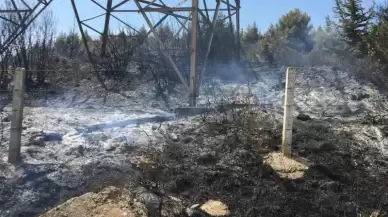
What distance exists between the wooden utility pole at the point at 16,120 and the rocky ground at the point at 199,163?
6.8 inches

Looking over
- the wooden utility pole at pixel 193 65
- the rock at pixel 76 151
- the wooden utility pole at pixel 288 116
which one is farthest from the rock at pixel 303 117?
the rock at pixel 76 151

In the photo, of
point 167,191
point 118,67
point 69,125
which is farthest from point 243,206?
point 118,67

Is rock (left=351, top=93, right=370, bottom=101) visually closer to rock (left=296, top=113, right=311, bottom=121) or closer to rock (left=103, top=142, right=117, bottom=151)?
rock (left=296, top=113, right=311, bottom=121)

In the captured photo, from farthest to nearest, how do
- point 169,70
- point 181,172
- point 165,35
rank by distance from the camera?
point 165,35 → point 169,70 → point 181,172

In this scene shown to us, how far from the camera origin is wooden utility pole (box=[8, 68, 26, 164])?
229 inches

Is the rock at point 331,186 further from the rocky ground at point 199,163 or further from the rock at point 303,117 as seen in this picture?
the rock at point 303,117

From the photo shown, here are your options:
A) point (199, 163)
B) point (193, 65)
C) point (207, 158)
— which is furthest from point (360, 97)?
point (199, 163)

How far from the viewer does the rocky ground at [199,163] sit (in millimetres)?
5137

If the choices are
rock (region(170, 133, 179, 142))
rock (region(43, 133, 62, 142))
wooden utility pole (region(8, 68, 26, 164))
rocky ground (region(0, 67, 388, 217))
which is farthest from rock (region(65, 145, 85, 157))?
rock (region(170, 133, 179, 142))

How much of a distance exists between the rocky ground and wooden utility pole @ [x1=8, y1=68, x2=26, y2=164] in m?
0.17

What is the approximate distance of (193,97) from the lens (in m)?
9.30

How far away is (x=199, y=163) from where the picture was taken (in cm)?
613

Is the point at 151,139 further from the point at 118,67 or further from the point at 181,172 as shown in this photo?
the point at 118,67

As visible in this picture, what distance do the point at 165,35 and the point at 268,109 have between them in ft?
18.8
